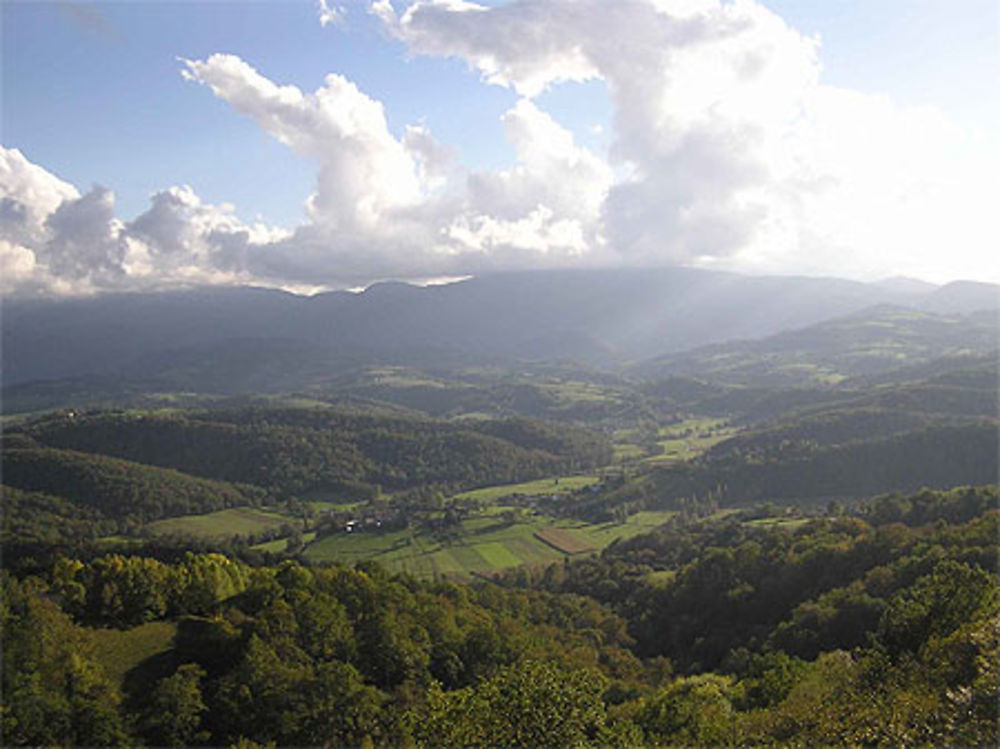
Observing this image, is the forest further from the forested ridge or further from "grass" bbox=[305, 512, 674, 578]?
"grass" bbox=[305, 512, 674, 578]

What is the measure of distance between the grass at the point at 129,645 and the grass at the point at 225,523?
309ft

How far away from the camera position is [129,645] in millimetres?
44094

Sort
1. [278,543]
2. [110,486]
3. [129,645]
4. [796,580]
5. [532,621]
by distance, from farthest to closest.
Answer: [110,486], [278,543], [532,621], [796,580], [129,645]

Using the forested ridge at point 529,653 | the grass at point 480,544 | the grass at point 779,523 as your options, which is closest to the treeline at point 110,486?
the grass at point 480,544

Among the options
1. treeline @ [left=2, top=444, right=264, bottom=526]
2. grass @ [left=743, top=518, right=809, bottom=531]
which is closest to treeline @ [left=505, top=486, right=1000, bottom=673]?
Answer: grass @ [left=743, top=518, right=809, bottom=531]

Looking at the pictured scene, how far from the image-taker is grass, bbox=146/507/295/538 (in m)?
137

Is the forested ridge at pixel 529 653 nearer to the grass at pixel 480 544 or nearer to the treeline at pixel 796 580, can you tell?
the treeline at pixel 796 580

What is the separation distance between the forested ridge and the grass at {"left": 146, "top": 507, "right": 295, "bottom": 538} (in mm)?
81815

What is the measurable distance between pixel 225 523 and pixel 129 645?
110169 mm

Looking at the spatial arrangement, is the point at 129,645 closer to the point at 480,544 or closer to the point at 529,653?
the point at 529,653

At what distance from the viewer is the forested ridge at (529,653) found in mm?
27125

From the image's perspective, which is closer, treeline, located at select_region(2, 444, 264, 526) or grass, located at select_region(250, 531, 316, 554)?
grass, located at select_region(250, 531, 316, 554)

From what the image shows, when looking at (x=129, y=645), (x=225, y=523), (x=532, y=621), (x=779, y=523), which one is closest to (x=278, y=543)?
(x=225, y=523)

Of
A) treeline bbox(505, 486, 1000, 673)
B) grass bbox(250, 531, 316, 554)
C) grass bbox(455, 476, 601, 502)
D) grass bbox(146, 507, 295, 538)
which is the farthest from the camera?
grass bbox(455, 476, 601, 502)
